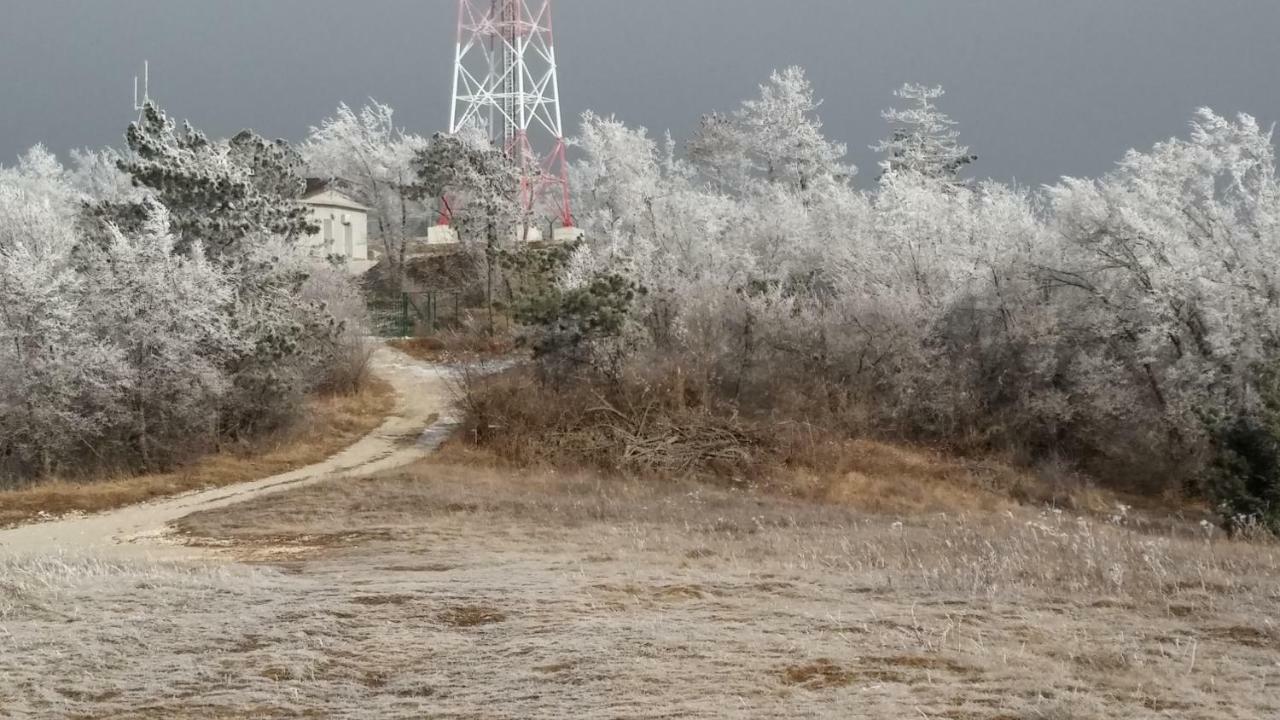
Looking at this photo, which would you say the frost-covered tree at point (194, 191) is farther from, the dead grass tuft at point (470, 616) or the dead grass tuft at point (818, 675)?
the dead grass tuft at point (818, 675)

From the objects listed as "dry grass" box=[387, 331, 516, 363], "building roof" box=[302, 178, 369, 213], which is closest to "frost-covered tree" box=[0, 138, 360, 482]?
"dry grass" box=[387, 331, 516, 363]

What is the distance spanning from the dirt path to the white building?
19.1 m

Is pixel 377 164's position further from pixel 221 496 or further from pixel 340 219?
pixel 221 496

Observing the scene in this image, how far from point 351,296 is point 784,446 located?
18283 millimetres

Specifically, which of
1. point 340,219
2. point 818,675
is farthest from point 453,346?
point 818,675

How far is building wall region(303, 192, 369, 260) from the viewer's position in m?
48.0

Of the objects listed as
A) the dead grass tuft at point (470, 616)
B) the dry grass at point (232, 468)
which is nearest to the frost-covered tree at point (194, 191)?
the dry grass at point (232, 468)

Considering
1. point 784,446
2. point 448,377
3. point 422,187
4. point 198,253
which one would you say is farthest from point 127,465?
point 422,187

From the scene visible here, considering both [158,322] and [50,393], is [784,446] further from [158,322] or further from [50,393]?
[50,393]

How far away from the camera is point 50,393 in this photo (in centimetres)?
2048

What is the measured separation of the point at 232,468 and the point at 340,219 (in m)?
31.6

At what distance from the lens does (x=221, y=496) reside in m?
18.2

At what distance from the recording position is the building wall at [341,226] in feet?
157

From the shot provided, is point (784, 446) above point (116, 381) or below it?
below
